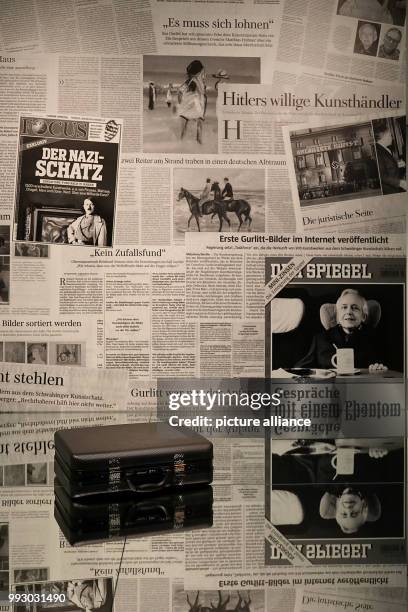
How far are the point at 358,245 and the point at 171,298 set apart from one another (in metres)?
0.63

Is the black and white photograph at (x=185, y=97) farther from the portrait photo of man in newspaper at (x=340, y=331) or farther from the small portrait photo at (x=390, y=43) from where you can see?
the portrait photo of man in newspaper at (x=340, y=331)

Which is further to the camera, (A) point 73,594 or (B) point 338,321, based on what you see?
(B) point 338,321

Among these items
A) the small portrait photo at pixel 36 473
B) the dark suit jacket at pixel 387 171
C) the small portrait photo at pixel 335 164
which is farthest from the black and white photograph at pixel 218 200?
the small portrait photo at pixel 36 473

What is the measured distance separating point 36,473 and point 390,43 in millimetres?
1811

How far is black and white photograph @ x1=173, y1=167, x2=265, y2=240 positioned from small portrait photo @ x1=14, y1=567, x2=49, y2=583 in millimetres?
1562

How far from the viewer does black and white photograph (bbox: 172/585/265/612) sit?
77 centimetres

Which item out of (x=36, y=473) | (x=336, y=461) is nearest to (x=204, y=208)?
(x=336, y=461)

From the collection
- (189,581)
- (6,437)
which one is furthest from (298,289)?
(189,581)

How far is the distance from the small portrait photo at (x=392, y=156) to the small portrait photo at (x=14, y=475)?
1.56 meters

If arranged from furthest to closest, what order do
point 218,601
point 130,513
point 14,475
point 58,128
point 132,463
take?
point 58,128
point 14,475
point 132,463
point 130,513
point 218,601

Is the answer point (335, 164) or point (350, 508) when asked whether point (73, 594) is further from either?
point (335, 164)

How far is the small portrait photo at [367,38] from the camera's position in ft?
7.62

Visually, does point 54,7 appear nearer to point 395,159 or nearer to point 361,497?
point 395,159

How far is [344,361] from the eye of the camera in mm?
2352
